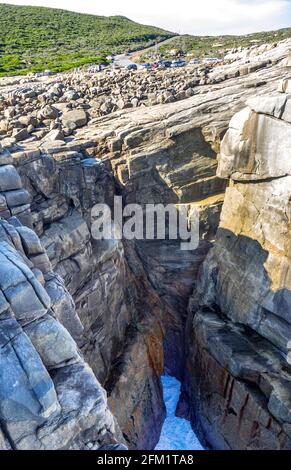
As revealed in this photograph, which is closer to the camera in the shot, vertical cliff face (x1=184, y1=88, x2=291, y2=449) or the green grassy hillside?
vertical cliff face (x1=184, y1=88, x2=291, y2=449)

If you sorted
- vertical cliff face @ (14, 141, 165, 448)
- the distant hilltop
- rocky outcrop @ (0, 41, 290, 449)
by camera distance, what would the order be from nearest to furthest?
rocky outcrop @ (0, 41, 290, 449)
vertical cliff face @ (14, 141, 165, 448)
the distant hilltop

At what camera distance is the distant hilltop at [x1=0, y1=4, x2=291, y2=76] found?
5597 centimetres

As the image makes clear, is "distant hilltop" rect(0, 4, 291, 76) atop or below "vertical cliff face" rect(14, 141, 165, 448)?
atop

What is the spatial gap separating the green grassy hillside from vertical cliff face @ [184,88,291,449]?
118ft

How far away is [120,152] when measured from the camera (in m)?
21.2

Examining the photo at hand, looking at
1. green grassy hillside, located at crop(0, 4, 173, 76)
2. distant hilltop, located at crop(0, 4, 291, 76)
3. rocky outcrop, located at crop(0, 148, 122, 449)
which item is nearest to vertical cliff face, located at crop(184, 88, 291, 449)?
rocky outcrop, located at crop(0, 148, 122, 449)

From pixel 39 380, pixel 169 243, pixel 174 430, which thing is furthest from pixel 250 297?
pixel 39 380

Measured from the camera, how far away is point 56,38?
274ft

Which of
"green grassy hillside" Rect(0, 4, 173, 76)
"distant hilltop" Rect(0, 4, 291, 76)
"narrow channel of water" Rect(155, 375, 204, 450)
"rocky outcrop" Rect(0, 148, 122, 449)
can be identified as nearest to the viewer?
"rocky outcrop" Rect(0, 148, 122, 449)

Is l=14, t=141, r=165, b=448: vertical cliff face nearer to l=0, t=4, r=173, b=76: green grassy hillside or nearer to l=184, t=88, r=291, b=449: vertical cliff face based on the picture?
l=184, t=88, r=291, b=449: vertical cliff face

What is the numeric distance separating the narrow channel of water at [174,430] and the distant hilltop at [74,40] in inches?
1530

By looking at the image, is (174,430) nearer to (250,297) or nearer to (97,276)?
(250,297)

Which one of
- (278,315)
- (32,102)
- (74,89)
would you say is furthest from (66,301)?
(74,89)

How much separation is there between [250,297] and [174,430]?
361 inches
